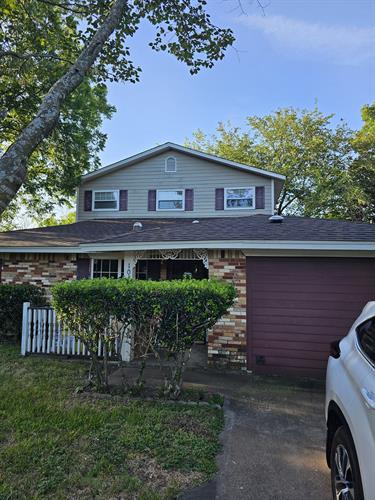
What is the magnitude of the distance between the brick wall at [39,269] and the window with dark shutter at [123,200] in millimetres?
4157

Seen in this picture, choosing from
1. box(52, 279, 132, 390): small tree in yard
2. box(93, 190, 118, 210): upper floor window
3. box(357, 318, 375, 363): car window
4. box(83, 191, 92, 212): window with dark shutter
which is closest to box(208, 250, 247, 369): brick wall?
box(52, 279, 132, 390): small tree in yard

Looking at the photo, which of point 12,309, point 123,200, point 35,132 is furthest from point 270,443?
point 123,200

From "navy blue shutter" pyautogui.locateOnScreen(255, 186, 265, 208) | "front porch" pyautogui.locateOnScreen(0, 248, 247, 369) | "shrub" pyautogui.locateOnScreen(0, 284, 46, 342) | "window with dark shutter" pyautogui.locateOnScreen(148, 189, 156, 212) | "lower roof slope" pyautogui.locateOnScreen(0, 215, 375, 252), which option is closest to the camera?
"lower roof slope" pyautogui.locateOnScreen(0, 215, 375, 252)

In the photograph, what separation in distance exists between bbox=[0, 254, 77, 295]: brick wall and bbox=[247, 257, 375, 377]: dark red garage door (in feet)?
17.9

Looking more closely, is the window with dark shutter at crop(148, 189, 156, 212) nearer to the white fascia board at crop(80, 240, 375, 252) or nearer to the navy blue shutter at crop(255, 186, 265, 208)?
the navy blue shutter at crop(255, 186, 265, 208)

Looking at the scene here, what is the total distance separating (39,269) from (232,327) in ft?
19.7

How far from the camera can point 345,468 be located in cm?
218

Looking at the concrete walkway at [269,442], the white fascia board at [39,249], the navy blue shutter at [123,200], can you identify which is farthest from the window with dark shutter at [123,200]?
the concrete walkway at [269,442]

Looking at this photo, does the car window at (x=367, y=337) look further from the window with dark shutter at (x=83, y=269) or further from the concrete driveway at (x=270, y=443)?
the window with dark shutter at (x=83, y=269)

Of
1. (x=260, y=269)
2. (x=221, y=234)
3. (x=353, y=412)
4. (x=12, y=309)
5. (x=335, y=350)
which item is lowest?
(x=12, y=309)

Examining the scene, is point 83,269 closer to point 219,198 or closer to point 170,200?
point 170,200

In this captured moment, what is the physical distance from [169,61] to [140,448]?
27.5 ft

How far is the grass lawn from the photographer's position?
272 centimetres

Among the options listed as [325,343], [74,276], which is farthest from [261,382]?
[74,276]
